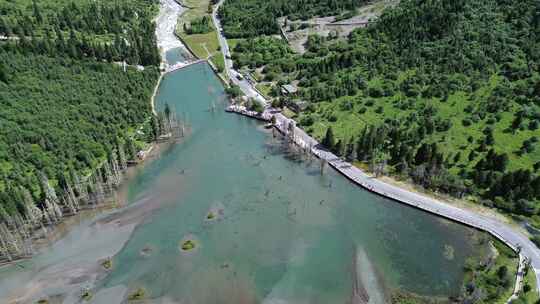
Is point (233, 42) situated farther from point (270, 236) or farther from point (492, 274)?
point (492, 274)

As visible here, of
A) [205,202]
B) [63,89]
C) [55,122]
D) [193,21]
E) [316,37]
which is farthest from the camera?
[193,21]

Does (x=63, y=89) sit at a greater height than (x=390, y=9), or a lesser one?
lesser

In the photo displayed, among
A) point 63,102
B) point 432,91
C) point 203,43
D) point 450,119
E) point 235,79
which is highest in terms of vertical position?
point 203,43

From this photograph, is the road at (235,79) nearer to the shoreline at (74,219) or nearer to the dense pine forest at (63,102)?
the dense pine forest at (63,102)

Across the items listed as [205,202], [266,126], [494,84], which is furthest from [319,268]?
[494,84]

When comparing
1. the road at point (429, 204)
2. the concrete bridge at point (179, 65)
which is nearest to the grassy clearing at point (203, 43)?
the concrete bridge at point (179, 65)

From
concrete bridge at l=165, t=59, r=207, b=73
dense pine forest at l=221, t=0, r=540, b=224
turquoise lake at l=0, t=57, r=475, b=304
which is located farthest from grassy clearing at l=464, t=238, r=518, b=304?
concrete bridge at l=165, t=59, r=207, b=73

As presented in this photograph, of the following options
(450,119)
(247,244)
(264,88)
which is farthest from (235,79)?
(247,244)

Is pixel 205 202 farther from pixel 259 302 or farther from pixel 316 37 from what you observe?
pixel 316 37
